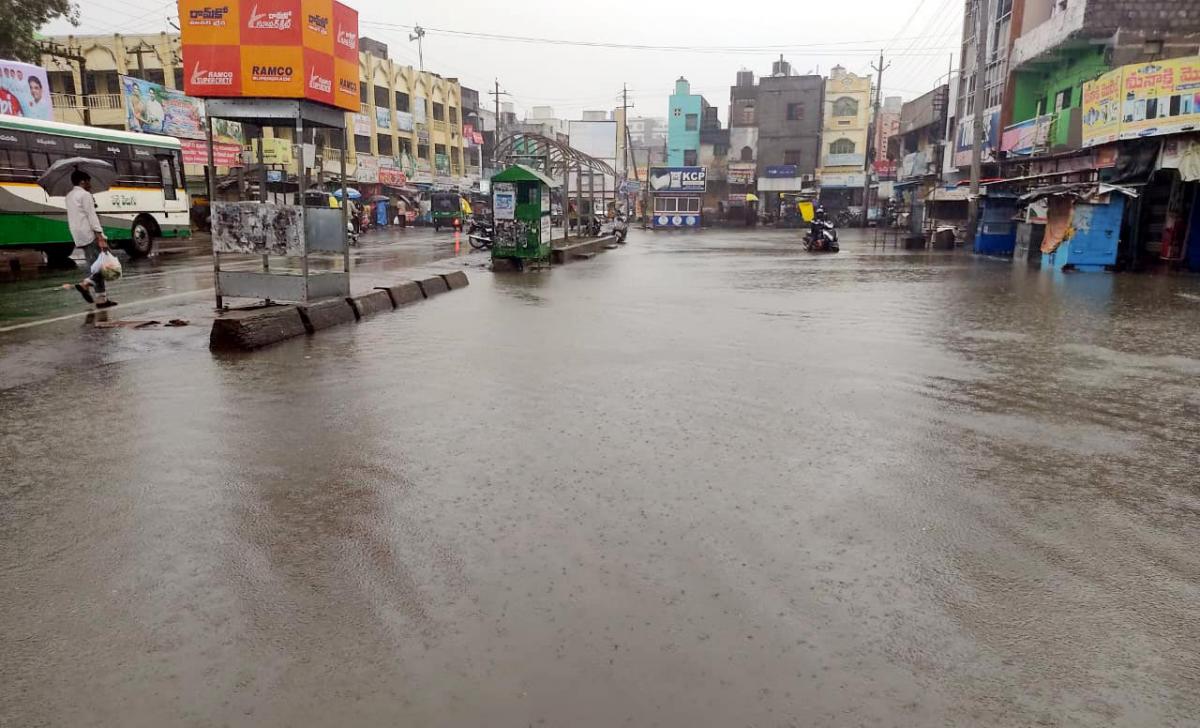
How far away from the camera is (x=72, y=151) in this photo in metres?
17.7

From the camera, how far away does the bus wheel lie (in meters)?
19.9

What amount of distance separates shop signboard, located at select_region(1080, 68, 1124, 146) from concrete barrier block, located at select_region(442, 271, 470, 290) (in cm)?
1664

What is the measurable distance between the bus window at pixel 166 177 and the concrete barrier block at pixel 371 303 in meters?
13.1

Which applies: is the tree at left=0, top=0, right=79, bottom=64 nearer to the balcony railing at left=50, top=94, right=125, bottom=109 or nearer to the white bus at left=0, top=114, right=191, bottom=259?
the white bus at left=0, top=114, right=191, bottom=259

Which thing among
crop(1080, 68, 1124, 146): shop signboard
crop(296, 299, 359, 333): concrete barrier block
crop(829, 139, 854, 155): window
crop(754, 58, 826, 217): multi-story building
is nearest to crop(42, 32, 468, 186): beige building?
crop(754, 58, 826, 217): multi-story building

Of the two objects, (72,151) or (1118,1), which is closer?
(72,151)

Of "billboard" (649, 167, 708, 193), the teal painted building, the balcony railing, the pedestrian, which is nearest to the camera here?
the pedestrian

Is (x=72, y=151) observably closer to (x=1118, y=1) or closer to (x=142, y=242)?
(x=142, y=242)

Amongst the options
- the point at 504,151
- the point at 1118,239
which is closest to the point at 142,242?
the point at 504,151

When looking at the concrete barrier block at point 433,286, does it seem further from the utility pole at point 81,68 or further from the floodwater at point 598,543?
the utility pole at point 81,68

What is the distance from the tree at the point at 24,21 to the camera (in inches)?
955

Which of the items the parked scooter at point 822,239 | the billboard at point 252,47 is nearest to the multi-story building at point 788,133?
the parked scooter at point 822,239

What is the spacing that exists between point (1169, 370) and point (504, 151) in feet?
71.4

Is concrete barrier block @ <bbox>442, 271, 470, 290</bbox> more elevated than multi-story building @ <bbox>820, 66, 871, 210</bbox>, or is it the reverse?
multi-story building @ <bbox>820, 66, 871, 210</bbox>
